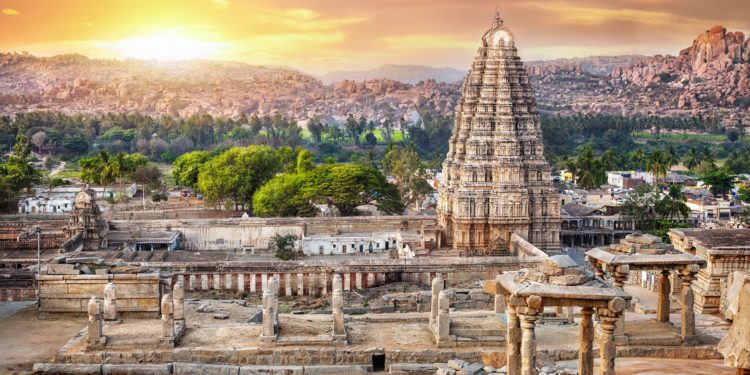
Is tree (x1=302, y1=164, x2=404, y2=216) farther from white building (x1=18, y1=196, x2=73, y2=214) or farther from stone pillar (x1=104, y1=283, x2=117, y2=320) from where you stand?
stone pillar (x1=104, y1=283, x2=117, y2=320)

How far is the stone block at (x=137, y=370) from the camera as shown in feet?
63.7

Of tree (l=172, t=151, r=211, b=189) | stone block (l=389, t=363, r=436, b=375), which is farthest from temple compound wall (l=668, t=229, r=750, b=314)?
tree (l=172, t=151, r=211, b=189)

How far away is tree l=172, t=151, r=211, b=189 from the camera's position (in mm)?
59719

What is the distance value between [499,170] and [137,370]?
22.7 m

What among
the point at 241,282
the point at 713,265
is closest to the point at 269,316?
the point at 713,265

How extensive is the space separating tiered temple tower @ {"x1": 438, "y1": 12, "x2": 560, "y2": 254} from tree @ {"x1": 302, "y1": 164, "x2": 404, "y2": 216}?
29.7 ft

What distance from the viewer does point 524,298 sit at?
52.0 ft

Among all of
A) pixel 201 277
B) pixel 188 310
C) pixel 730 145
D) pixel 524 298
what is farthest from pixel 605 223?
pixel 730 145

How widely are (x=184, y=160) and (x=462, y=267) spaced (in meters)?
32.5

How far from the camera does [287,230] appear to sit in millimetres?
44125

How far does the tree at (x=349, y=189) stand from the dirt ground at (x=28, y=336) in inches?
975

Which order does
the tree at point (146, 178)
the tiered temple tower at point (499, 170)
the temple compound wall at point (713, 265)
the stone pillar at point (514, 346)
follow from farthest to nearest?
1. the tree at point (146, 178)
2. the tiered temple tower at point (499, 170)
3. the temple compound wall at point (713, 265)
4. the stone pillar at point (514, 346)

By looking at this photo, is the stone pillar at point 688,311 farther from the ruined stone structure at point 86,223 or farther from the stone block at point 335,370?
the ruined stone structure at point 86,223

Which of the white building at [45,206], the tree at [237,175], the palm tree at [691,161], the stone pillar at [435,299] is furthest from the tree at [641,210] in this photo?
the white building at [45,206]
